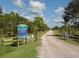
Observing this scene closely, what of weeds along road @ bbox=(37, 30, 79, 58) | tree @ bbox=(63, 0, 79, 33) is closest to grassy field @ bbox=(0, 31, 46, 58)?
weeds along road @ bbox=(37, 30, 79, 58)

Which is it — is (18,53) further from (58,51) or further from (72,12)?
(72,12)

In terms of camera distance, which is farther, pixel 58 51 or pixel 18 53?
pixel 58 51

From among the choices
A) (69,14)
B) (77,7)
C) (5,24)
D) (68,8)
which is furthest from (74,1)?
(5,24)

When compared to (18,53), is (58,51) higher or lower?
lower

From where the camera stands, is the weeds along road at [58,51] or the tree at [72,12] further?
the tree at [72,12]

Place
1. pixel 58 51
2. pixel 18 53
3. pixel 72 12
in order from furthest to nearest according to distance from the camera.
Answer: pixel 72 12
pixel 58 51
pixel 18 53

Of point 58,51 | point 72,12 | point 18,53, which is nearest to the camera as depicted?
point 18,53

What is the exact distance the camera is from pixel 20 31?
893 inches

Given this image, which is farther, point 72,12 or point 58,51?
point 72,12

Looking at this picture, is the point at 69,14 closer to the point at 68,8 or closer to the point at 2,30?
the point at 68,8

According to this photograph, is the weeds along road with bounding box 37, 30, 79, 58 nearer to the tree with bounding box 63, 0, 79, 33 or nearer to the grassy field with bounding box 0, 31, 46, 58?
the grassy field with bounding box 0, 31, 46, 58

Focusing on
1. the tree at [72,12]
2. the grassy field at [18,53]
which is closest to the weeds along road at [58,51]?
the grassy field at [18,53]

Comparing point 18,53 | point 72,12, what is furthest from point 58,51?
point 72,12

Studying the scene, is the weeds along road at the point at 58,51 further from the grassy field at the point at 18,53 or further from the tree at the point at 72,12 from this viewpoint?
the tree at the point at 72,12
